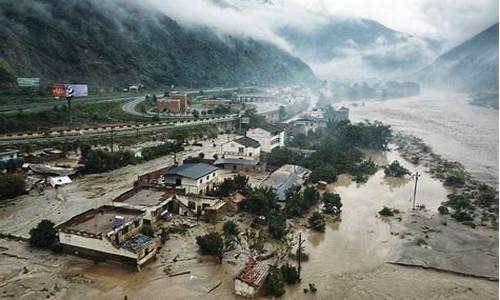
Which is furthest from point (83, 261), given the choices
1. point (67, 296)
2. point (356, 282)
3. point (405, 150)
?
point (405, 150)

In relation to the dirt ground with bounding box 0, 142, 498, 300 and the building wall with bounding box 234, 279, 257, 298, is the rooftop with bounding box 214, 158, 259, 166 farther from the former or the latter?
the building wall with bounding box 234, 279, 257, 298

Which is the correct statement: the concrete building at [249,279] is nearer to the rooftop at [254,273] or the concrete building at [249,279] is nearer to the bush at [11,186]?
the rooftop at [254,273]

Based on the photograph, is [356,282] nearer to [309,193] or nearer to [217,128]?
[309,193]

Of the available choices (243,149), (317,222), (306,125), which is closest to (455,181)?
(317,222)

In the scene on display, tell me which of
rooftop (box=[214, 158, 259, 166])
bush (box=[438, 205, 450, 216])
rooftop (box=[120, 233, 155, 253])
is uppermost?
rooftop (box=[214, 158, 259, 166])

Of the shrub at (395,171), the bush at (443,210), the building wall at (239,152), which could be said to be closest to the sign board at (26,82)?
the building wall at (239,152)

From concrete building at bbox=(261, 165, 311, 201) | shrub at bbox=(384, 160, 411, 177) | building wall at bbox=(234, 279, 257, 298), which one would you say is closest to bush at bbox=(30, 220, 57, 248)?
building wall at bbox=(234, 279, 257, 298)

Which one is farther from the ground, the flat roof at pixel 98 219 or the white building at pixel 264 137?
the white building at pixel 264 137
